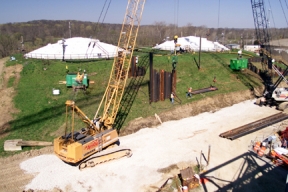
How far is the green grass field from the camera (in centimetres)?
2219

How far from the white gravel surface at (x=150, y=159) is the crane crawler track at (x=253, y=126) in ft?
1.49

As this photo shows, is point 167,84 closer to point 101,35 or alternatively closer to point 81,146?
point 81,146

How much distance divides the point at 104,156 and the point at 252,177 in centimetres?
970

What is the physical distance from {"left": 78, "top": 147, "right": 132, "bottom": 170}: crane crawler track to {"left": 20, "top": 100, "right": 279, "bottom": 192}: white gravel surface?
12.0 inches

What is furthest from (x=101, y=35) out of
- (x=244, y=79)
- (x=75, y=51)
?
(x=244, y=79)

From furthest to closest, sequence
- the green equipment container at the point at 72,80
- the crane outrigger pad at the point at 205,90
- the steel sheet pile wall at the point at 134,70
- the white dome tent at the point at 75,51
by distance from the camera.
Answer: the white dome tent at the point at 75,51 < the steel sheet pile wall at the point at 134,70 < the crane outrigger pad at the point at 205,90 < the green equipment container at the point at 72,80

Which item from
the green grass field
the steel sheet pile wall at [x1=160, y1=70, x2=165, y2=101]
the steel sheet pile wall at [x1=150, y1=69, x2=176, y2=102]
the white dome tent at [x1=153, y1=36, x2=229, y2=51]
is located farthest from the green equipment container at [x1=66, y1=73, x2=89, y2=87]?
the white dome tent at [x1=153, y1=36, x2=229, y2=51]

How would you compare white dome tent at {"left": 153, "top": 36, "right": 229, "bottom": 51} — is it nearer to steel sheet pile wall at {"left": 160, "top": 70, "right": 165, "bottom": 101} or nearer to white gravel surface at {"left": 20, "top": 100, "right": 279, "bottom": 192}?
steel sheet pile wall at {"left": 160, "top": 70, "right": 165, "bottom": 101}

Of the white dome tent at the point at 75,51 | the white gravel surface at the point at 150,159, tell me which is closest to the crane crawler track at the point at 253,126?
the white gravel surface at the point at 150,159

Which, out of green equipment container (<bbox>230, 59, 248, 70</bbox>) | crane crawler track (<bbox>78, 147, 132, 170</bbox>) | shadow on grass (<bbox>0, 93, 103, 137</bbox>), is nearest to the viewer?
crane crawler track (<bbox>78, 147, 132, 170</bbox>)

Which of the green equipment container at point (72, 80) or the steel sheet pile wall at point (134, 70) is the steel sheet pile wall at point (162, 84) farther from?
the green equipment container at point (72, 80)

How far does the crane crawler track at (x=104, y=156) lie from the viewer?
662 inches

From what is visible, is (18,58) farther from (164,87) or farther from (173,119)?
(173,119)

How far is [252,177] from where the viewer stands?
15562mm
